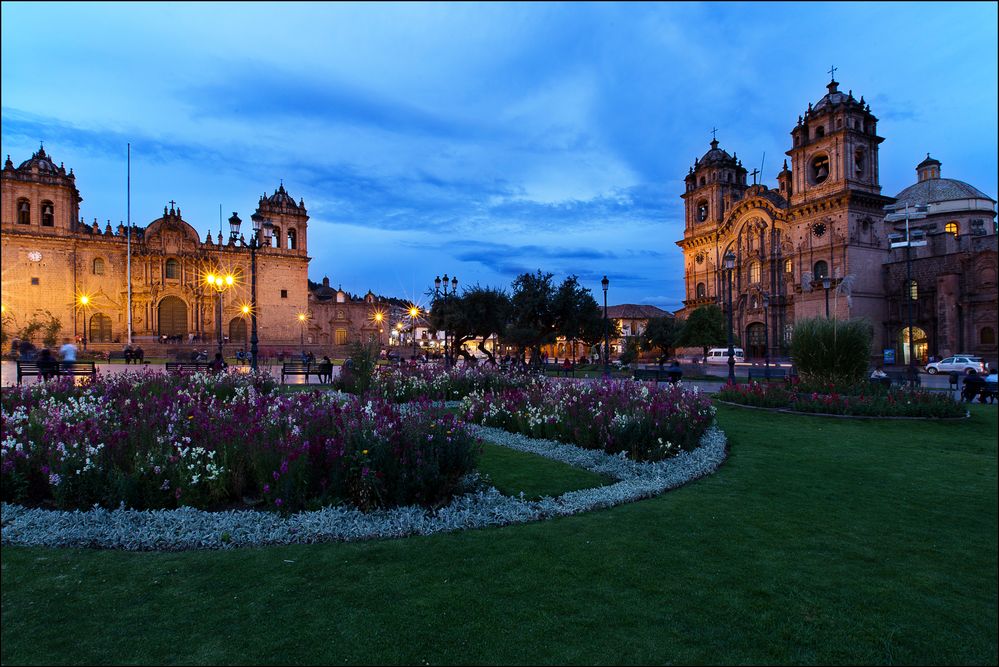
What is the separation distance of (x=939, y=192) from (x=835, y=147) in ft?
68.6

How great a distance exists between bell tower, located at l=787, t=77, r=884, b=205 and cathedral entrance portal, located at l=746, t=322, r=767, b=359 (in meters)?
12.6

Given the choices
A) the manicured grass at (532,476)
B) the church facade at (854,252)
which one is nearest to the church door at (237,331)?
the church facade at (854,252)

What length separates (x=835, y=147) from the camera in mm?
46531

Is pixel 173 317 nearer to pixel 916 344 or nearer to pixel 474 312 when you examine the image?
pixel 474 312

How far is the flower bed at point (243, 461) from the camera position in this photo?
592cm

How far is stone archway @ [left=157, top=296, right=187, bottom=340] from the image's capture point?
54469mm

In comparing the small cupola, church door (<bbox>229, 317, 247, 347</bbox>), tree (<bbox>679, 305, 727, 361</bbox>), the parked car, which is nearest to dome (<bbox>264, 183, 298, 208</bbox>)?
church door (<bbox>229, 317, 247, 347</bbox>)

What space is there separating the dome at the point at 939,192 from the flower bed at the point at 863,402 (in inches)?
2034

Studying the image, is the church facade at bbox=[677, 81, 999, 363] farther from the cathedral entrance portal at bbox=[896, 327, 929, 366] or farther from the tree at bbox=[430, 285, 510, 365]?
the tree at bbox=[430, 285, 510, 365]

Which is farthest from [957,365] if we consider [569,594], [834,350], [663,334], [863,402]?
[569,594]

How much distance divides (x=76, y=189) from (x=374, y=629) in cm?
6453

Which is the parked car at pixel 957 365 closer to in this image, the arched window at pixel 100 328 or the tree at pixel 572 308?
the tree at pixel 572 308

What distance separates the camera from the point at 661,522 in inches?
224

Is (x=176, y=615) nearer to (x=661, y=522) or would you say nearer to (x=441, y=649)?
(x=441, y=649)
